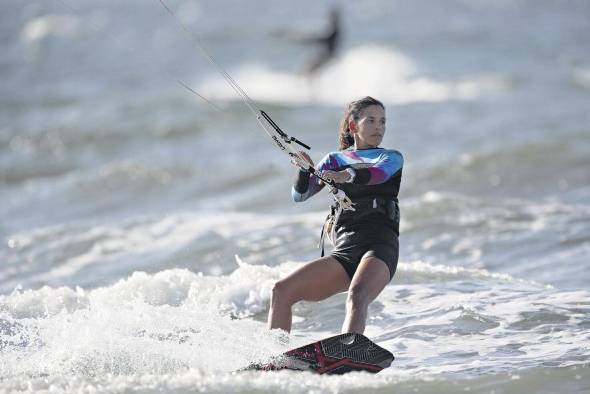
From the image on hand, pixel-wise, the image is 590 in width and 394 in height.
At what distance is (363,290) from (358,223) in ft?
1.56

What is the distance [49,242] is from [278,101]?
37.9 feet

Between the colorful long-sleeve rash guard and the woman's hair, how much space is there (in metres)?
0.11

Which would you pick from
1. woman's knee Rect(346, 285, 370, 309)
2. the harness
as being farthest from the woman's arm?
woman's knee Rect(346, 285, 370, 309)

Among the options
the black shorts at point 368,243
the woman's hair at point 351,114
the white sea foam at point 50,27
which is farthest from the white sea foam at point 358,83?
the black shorts at point 368,243

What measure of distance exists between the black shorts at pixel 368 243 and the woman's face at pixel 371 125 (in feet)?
1.44

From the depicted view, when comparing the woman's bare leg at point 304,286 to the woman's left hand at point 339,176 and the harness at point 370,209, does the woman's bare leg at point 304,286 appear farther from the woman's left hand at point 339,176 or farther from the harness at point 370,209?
the woman's left hand at point 339,176

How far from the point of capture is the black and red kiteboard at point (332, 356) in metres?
5.24

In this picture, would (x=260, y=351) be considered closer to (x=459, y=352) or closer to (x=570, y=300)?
(x=459, y=352)

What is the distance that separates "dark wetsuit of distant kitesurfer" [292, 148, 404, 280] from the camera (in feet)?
18.8

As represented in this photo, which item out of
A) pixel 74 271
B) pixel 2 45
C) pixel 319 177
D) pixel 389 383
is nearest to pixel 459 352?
pixel 389 383

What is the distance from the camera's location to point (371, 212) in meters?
5.80

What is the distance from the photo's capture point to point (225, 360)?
559 centimetres

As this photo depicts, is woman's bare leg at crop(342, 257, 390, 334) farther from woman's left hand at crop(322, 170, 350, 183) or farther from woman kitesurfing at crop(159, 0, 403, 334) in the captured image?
woman's left hand at crop(322, 170, 350, 183)

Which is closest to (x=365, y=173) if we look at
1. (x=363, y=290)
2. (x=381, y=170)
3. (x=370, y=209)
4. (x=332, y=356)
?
(x=381, y=170)
